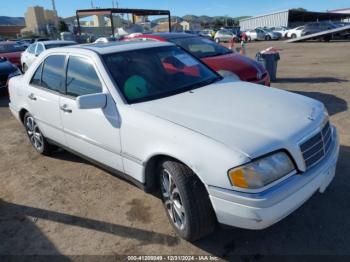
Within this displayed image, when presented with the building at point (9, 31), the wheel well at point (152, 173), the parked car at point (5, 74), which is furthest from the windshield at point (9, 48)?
the building at point (9, 31)

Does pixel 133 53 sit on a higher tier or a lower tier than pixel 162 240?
higher

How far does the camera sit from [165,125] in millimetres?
2789

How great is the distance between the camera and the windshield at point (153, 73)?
3.37m

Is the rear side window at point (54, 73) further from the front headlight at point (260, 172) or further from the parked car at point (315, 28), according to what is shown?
the parked car at point (315, 28)

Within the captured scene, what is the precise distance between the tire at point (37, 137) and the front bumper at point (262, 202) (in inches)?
127

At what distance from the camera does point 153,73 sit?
3621 mm

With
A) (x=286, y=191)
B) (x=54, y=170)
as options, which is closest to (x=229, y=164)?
(x=286, y=191)

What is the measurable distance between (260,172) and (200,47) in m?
6.00

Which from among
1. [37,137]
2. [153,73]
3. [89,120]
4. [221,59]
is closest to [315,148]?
[153,73]

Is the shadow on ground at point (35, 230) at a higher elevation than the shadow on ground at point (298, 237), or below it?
below

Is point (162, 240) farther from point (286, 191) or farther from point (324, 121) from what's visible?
point (324, 121)

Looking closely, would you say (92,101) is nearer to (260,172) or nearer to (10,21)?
(260,172)

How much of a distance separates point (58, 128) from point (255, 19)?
58.5 m

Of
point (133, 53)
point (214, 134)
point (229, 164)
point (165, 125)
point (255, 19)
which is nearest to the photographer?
point (229, 164)
